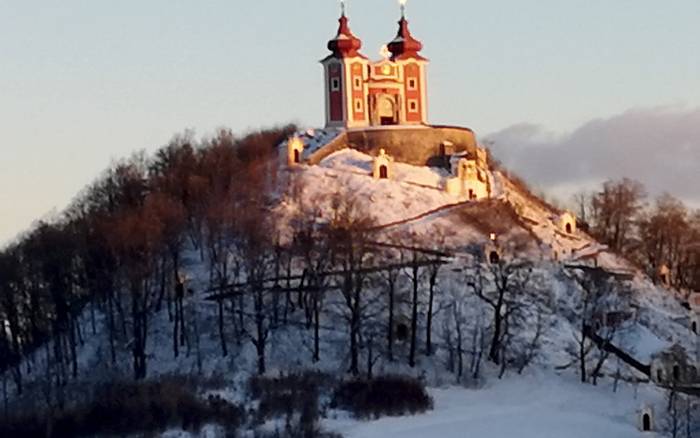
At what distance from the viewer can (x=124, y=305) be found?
244ft

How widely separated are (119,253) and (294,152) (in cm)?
1572

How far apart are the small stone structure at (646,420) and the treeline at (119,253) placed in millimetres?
18215

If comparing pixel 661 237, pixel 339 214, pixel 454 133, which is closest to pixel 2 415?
pixel 339 214

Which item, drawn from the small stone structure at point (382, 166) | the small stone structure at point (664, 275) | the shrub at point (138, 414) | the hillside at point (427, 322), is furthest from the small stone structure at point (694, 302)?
the shrub at point (138, 414)

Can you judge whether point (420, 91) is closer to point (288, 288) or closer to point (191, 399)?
point (288, 288)

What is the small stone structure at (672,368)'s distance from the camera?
69.6 m

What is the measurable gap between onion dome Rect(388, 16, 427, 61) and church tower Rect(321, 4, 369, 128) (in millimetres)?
2016

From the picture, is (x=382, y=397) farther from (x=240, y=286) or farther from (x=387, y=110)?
(x=387, y=110)

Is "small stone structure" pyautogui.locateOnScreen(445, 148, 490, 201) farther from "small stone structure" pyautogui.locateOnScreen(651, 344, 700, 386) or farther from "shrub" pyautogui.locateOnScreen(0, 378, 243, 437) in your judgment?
"shrub" pyautogui.locateOnScreen(0, 378, 243, 437)

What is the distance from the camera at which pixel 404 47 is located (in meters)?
91.8

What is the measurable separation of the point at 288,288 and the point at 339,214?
24.2 ft

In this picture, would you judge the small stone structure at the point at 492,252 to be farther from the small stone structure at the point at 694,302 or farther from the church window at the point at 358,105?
the church window at the point at 358,105

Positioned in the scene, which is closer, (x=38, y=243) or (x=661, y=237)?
(x=38, y=243)

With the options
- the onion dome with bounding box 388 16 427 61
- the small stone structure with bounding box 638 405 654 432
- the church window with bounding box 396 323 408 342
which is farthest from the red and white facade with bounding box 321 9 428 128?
the small stone structure with bounding box 638 405 654 432
